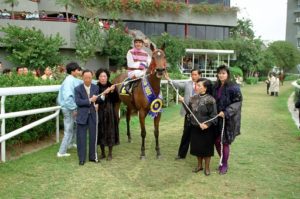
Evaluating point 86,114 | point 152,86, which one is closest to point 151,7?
point 152,86

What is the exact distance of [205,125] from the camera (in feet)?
19.9

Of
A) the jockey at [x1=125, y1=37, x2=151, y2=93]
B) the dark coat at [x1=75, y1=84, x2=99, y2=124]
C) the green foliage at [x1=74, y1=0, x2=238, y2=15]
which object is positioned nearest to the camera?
the dark coat at [x1=75, y1=84, x2=99, y2=124]

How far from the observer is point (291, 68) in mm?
55562

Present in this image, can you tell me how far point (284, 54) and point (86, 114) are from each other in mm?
50828

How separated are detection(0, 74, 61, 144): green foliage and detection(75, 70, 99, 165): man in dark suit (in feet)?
3.54

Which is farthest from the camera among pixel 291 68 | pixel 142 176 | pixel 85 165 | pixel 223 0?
pixel 291 68

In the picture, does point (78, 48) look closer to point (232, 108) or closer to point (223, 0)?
point (232, 108)

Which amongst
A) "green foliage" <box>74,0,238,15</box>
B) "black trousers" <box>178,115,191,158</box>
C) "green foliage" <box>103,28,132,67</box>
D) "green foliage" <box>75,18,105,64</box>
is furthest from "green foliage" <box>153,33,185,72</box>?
"black trousers" <box>178,115,191,158</box>

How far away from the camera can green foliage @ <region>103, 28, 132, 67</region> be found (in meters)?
25.0

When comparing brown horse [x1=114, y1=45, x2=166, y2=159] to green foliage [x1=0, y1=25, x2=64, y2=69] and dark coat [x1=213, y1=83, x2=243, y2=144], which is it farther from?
green foliage [x1=0, y1=25, x2=64, y2=69]

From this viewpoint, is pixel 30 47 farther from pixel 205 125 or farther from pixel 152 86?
pixel 205 125

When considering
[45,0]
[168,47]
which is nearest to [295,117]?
[168,47]

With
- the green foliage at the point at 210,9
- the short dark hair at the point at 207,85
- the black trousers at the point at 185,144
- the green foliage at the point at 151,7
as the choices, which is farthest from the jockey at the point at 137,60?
the green foliage at the point at 210,9

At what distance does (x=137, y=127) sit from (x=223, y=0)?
3193 cm
